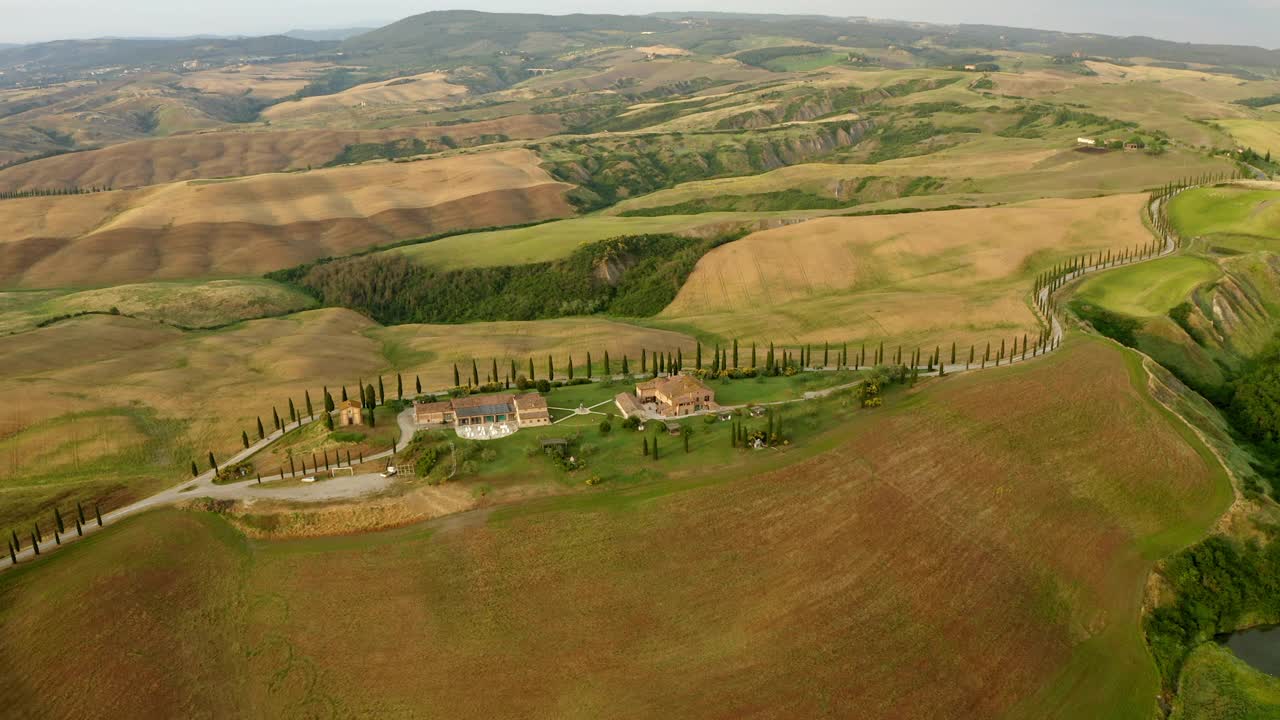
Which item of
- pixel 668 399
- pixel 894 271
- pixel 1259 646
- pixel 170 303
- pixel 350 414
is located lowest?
pixel 1259 646

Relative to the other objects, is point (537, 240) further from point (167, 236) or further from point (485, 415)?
point (485, 415)

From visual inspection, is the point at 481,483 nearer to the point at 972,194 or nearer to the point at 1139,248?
the point at 1139,248

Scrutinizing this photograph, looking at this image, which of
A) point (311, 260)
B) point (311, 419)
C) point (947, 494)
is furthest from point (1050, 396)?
point (311, 260)

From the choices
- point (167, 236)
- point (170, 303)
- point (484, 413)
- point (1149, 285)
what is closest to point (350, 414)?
point (484, 413)

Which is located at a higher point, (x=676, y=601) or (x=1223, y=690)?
(x=676, y=601)

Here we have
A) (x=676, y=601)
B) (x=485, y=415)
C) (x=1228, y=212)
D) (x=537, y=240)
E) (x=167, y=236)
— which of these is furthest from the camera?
(x=167, y=236)

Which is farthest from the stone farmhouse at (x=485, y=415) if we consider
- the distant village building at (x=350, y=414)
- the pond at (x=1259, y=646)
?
the pond at (x=1259, y=646)

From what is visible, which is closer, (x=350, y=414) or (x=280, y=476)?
(x=280, y=476)

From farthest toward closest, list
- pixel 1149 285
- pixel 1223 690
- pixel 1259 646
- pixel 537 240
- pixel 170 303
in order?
1. pixel 537 240
2. pixel 170 303
3. pixel 1149 285
4. pixel 1259 646
5. pixel 1223 690
